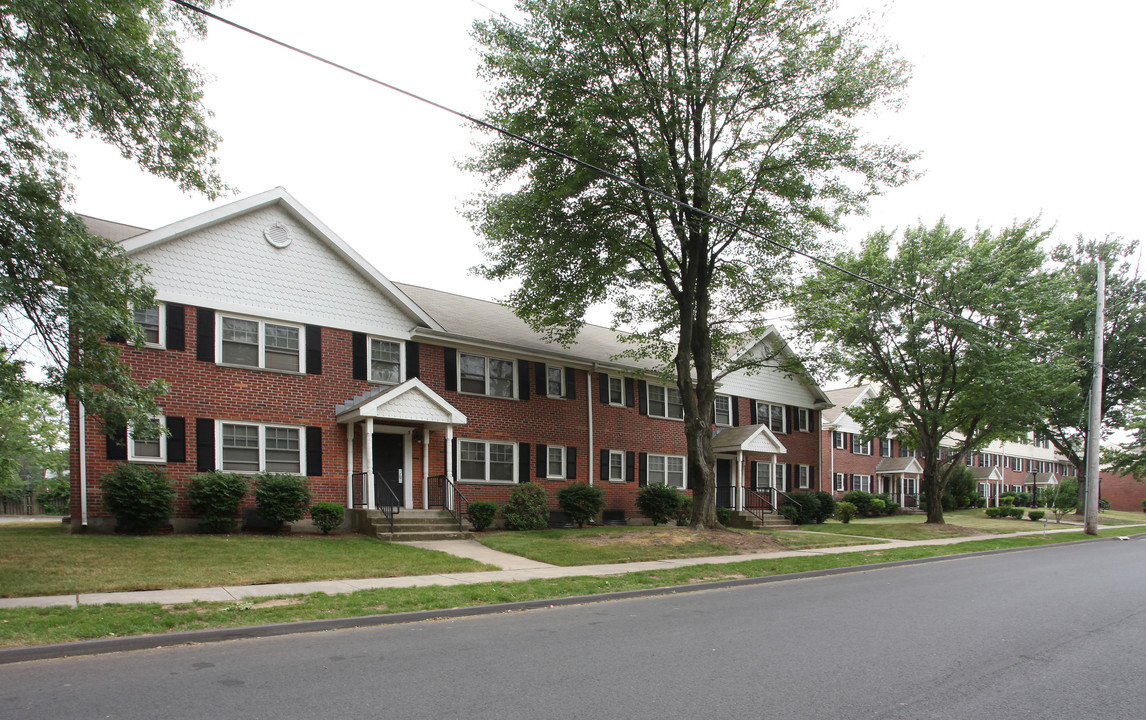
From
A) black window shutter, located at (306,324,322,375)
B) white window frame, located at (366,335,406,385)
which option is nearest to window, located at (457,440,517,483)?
white window frame, located at (366,335,406,385)

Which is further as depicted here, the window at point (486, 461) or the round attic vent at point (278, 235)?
the window at point (486, 461)

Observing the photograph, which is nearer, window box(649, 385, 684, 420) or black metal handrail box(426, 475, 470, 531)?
black metal handrail box(426, 475, 470, 531)

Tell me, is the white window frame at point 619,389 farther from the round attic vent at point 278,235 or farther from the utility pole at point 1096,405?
the utility pole at point 1096,405

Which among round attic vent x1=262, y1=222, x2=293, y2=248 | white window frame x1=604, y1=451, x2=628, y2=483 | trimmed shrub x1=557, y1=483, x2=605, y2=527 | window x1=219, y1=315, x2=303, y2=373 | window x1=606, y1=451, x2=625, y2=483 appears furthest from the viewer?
window x1=606, y1=451, x2=625, y2=483

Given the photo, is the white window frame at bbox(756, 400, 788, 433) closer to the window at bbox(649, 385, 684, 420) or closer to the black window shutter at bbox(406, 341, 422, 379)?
the window at bbox(649, 385, 684, 420)

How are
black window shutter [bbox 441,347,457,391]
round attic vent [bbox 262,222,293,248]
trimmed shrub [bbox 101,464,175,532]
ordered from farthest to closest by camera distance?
black window shutter [bbox 441,347,457,391], round attic vent [bbox 262,222,293,248], trimmed shrub [bbox 101,464,175,532]

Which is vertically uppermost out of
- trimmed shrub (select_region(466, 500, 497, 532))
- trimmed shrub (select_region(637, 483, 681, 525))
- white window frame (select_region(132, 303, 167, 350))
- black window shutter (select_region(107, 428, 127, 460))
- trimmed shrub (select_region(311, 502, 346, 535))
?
white window frame (select_region(132, 303, 167, 350))

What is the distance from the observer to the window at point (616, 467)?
81.0 ft

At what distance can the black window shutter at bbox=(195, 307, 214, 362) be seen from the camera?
1634cm

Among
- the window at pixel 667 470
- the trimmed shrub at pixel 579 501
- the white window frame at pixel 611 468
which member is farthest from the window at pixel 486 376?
the window at pixel 667 470

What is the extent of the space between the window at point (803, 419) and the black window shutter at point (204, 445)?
967 inches

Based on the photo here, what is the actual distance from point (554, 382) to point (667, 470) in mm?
6222

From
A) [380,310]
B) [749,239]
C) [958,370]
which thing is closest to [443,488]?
[380,310]

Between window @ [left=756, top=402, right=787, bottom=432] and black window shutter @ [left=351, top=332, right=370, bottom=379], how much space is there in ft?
59.1
